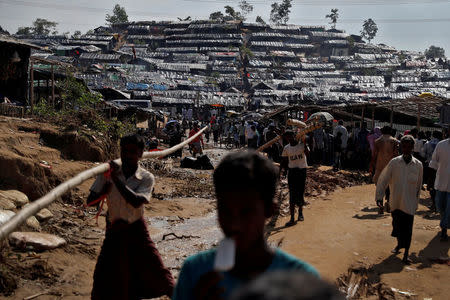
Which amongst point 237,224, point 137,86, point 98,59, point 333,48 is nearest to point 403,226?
point 237,224

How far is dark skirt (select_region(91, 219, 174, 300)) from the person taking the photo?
3.31 m

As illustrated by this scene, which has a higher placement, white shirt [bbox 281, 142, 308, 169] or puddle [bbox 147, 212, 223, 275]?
white shirt [bbox 281, 142, 308, 169]

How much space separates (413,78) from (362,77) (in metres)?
6.90

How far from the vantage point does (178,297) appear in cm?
156

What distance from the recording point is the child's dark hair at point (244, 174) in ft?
4.59

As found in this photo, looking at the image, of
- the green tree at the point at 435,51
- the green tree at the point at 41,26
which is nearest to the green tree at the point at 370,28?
the green tree at the point at 435,51

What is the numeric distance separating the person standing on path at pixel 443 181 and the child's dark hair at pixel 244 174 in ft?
19.3

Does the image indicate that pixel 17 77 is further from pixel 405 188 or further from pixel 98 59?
pixel 98 59

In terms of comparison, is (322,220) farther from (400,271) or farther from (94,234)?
(94,234)

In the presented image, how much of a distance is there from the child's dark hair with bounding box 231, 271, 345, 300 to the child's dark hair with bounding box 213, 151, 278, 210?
60 centimetres

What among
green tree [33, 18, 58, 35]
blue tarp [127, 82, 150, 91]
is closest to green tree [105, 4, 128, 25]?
green tree [33, 18, 58, 35]

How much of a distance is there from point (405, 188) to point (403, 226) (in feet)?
1.53

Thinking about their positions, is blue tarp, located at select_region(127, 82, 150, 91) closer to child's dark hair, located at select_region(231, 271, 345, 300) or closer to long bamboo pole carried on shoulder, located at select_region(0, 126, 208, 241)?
long bamboo pole carried on shoulder, located at select_region(0, 126, 208, 241)

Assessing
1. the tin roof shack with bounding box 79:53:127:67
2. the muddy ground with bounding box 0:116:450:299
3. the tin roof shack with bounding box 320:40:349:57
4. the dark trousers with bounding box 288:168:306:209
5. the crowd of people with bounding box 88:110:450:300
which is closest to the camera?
the crowd of people with bounding box 88:110:450:300
